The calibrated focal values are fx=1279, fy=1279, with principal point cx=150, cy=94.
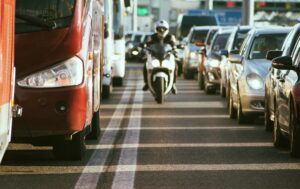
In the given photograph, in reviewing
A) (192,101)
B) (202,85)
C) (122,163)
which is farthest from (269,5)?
(122,163)

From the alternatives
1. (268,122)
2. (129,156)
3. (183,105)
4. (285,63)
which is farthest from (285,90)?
(183,105)

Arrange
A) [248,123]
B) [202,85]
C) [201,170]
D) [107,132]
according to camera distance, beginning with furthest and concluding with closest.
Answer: [202,85]
[248,123]
[107,132]
[201,170]

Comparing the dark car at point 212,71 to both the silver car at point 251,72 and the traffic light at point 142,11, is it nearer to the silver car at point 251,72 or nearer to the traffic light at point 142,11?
the silver car at point 251,72

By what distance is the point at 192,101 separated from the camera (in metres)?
26.6

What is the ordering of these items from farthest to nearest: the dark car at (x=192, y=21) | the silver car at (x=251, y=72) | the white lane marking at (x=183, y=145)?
the dark car at (x=192, y=21), the silver car at (x=251, y=72), the white lane marking at (x=183, y=145)

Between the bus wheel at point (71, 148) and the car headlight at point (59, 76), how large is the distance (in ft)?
2.63

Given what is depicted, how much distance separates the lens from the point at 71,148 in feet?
44.2

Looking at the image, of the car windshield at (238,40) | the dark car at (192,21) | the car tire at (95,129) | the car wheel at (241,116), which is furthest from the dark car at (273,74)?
the dark car at (192,21)

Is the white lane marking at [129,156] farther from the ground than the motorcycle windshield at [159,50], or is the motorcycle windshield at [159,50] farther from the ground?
Result: the motorcycle windshield at [159,50]

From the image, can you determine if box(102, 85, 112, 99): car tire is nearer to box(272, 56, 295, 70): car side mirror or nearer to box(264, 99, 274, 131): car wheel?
box(264, 99, 274, 131): car wheel

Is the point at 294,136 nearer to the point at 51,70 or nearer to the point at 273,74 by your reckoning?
the point at 51,70

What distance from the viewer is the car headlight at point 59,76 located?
12.7 m

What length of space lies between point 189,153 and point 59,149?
1.84 m

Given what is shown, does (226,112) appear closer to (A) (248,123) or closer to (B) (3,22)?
(A) (248,123)
